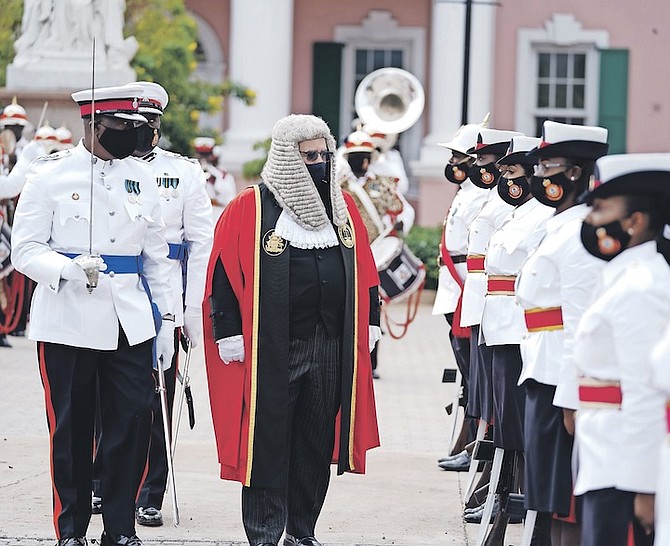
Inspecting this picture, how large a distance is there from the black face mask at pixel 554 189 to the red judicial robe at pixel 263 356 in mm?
1094

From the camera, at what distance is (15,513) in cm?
788

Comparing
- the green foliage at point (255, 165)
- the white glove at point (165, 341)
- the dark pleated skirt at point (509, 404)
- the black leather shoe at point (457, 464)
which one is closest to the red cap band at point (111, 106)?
the white glove at point (165, 341)

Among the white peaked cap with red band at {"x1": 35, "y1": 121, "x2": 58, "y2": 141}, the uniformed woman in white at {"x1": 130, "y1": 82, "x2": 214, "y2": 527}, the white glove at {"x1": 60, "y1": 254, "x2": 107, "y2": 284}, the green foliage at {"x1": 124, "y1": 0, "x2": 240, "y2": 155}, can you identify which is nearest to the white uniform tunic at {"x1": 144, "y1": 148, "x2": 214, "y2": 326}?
the uniformed woman in white at {"x1": 130, "y1": 82, "x2": 214, "y2": 527}

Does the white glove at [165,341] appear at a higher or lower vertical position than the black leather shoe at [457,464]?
higher

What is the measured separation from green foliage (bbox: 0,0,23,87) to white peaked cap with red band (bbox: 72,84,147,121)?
13.5 meters

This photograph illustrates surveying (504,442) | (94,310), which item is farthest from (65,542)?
(504,442)

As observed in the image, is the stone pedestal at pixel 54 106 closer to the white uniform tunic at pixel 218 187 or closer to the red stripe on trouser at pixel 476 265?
the white uniform tunic at pixel 218 187

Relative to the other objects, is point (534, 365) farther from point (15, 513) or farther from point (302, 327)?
point (15, 513)

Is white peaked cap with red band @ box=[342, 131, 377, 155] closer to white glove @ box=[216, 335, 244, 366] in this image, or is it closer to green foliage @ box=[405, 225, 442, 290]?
green foliage @ box=[405, 225, 442, 290]

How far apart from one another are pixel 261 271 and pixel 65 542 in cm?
135

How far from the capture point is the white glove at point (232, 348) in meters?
6.87

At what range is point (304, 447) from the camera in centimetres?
706

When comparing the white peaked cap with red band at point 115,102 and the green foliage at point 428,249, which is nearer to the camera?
the white peaked cap with red band at point 115,102

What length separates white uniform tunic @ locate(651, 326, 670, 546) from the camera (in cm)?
416
